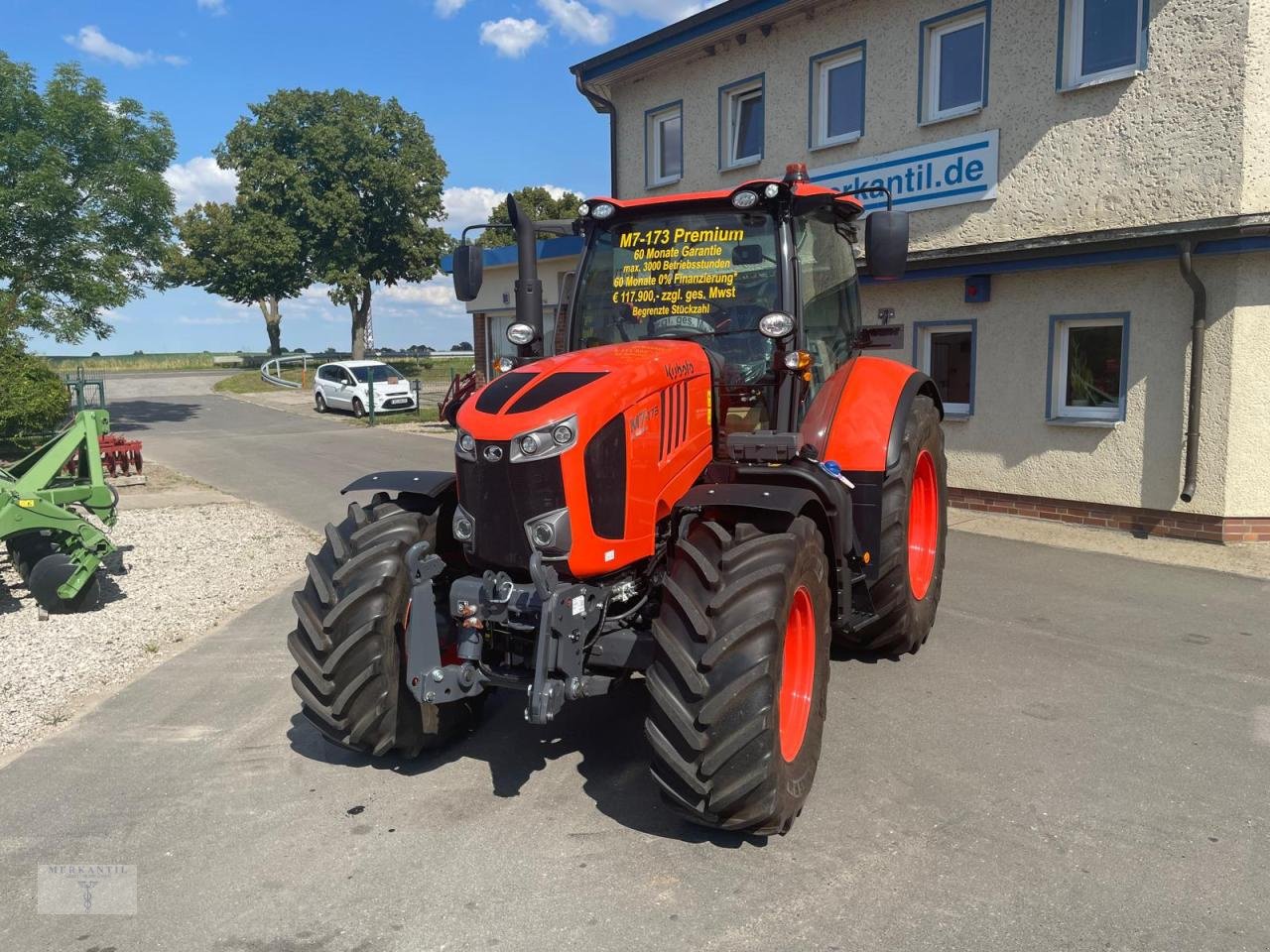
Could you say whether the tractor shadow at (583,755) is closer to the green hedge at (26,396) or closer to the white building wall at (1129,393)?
the white building wall at (1129,393)

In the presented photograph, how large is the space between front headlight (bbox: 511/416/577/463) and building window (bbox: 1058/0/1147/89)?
7.81m

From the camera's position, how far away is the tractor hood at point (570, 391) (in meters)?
3.48

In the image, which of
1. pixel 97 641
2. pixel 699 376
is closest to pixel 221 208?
pixel 97 641

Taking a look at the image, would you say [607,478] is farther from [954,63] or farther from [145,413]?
[145,413]

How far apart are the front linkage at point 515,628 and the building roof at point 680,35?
1006cm

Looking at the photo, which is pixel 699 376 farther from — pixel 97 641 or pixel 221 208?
pixel 221 208

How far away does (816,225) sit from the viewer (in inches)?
198

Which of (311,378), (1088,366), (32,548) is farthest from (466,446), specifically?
(311,378)

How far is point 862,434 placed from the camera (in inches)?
199

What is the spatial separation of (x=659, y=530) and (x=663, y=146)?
442 inches

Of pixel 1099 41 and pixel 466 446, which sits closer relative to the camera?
pixel 466 446

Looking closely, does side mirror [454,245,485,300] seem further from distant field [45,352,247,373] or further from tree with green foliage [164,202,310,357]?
distant field [45,352,247,373]

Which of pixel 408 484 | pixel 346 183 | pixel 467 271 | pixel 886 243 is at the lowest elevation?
pixel 408 484

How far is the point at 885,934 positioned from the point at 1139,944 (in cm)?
73
